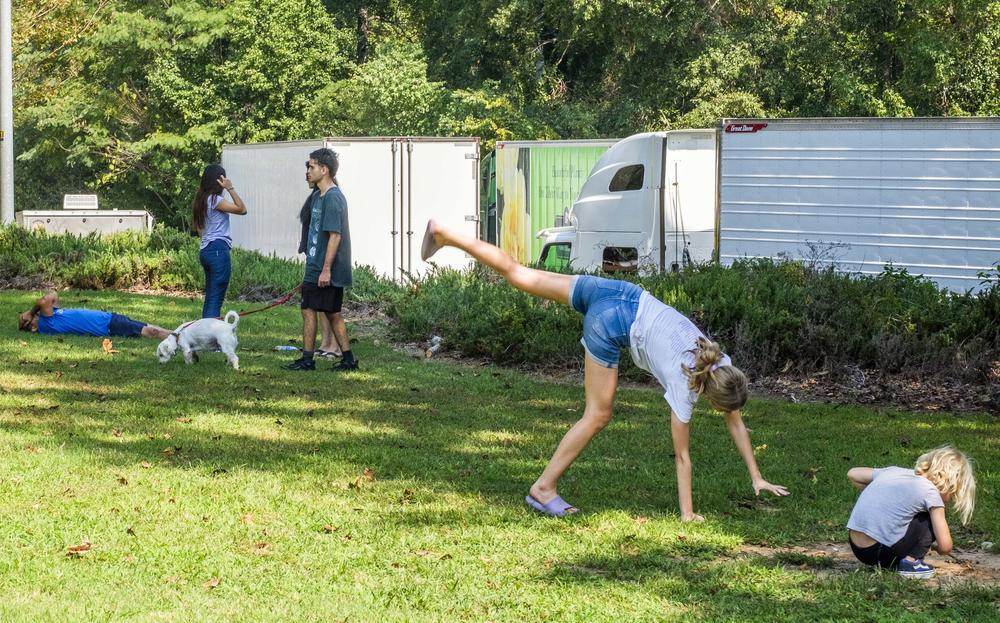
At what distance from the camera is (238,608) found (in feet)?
16.2

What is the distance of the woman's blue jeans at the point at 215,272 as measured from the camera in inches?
476

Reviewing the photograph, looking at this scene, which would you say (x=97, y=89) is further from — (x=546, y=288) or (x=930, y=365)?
(x=546, y=288)

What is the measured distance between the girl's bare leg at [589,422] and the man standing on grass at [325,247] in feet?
16.3

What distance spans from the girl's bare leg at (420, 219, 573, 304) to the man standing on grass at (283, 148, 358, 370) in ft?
15.5

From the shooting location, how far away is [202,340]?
11.3m

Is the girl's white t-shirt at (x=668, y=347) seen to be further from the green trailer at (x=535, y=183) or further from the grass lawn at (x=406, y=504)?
the green trailer at (x=535, y=183)

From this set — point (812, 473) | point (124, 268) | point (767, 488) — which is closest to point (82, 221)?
point (124, 268)

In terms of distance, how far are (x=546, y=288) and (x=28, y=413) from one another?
439 centimetres

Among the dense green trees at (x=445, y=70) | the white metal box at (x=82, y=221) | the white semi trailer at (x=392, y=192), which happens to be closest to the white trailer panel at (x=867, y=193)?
the white semi trailer at (x=392, y=192)

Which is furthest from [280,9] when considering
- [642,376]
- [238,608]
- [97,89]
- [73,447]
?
[238,608]

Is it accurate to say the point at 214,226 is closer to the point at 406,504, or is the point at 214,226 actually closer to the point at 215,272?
the point at 215,272

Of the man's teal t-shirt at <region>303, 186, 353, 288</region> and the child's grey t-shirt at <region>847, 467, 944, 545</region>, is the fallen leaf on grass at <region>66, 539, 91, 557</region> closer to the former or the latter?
the child's grey t-shirt at <region>847, 467, 944, 545</region>

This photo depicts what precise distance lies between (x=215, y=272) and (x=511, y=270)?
6.34 metres

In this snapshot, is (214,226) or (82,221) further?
(82,221)
